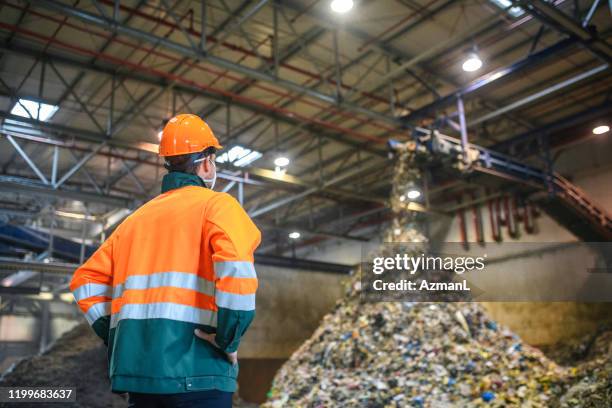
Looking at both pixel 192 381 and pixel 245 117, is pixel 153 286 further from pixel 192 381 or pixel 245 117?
pixel 245 117

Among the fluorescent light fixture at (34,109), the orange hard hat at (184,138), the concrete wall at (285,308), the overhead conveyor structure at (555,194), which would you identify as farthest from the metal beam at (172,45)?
the concrete wall at (285,308)

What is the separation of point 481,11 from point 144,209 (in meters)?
7.69

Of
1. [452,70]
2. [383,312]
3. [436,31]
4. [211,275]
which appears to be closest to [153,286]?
[211,275]

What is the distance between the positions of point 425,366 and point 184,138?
6.27m

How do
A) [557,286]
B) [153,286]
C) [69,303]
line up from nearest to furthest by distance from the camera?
1. [153,286]
2. [557,286]
3. [69,303]

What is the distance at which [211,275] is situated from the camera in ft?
5.59

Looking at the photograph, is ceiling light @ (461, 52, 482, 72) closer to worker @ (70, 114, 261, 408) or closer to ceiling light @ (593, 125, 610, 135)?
ceiling light @ (593, 125, 610, 135)

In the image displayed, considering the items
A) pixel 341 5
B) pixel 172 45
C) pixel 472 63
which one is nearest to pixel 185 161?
pixel 172 45

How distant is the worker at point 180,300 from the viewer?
158 centimetres

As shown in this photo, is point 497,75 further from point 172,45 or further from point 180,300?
point 180,300

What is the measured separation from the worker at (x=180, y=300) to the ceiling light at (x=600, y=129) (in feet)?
36.2

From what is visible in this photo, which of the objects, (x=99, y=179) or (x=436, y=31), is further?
(x=99, y=179)

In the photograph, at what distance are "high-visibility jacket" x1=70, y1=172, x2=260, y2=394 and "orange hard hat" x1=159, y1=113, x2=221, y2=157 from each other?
0.57 feet

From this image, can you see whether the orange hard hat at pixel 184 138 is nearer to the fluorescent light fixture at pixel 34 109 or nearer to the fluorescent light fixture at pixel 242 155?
the fluorescent light fixture at pixel 34 109
